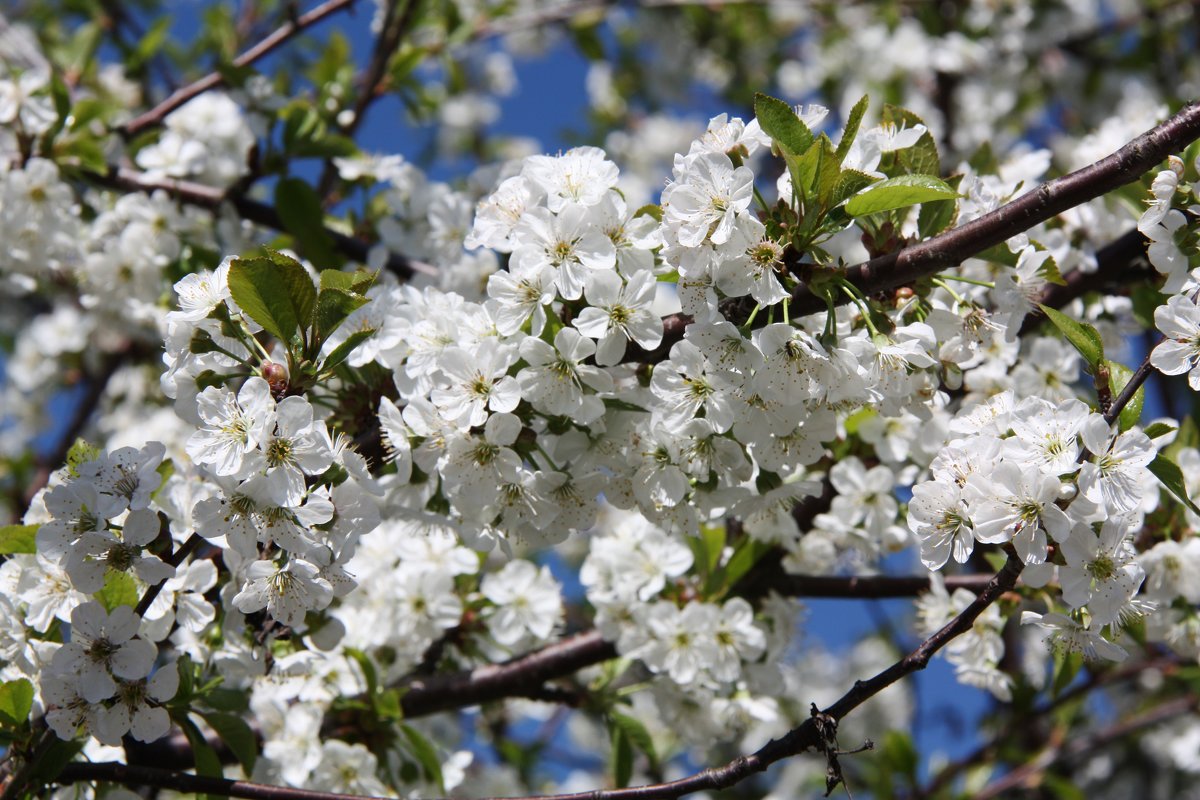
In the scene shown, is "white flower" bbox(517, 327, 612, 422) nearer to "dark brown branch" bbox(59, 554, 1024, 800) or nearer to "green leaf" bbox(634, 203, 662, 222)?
"green leaf" bbox(634, 203, 662, 222)

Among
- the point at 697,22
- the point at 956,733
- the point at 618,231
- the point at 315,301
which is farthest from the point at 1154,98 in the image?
the point at 315,301

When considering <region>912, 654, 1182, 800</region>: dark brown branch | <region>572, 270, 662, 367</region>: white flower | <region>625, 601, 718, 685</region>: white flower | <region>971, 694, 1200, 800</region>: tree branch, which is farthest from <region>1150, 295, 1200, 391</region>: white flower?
<region>971, 694, 1200, 800</region>: tree branch

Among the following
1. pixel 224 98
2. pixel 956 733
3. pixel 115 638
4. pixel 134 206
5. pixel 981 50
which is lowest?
pixel 956 733

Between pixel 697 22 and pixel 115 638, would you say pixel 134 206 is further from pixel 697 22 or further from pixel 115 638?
pixel 697 22

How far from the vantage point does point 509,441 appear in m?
2.00

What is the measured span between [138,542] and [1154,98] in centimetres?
637

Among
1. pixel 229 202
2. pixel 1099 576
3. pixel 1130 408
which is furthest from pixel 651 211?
pixel 229 202

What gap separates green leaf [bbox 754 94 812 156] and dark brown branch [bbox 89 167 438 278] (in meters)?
1.67

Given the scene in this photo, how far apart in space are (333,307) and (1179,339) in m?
1.58

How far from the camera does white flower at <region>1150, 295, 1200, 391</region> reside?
190 cm

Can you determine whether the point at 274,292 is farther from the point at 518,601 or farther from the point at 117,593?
the point at 518,601

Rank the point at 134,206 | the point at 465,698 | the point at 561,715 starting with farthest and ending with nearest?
1. the point at 561,715
2. the point at 134,206
3. the point at 465,698

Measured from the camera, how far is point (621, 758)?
3078mm

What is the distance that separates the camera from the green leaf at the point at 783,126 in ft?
6.29
